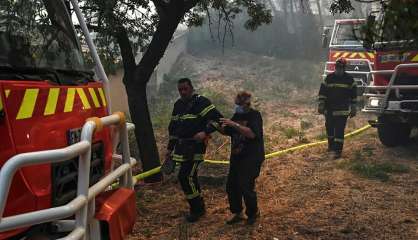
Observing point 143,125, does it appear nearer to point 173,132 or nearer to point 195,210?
point 173,132

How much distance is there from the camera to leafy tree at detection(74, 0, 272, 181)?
6488mm

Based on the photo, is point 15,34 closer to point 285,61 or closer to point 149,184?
point 149,184

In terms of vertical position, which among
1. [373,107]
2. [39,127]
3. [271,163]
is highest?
[39,127]

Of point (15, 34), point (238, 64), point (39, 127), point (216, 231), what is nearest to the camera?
point (39, 127)

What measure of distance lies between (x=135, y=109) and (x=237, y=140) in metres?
2.29

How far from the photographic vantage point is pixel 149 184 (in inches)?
286

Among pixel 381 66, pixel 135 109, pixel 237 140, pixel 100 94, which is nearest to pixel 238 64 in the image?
pixel 381 66

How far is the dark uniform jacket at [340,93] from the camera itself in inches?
338

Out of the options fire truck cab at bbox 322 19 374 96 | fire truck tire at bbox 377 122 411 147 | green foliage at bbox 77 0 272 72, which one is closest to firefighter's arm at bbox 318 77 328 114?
fire truck tire at bbox 377 122 411 147

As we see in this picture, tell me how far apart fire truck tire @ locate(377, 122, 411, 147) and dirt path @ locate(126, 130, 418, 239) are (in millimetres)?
560

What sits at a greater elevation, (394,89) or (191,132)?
(191,132)

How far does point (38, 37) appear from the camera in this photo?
10.1ft

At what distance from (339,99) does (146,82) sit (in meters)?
3.33

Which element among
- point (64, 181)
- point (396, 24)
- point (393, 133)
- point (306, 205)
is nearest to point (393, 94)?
point (393, 133)
